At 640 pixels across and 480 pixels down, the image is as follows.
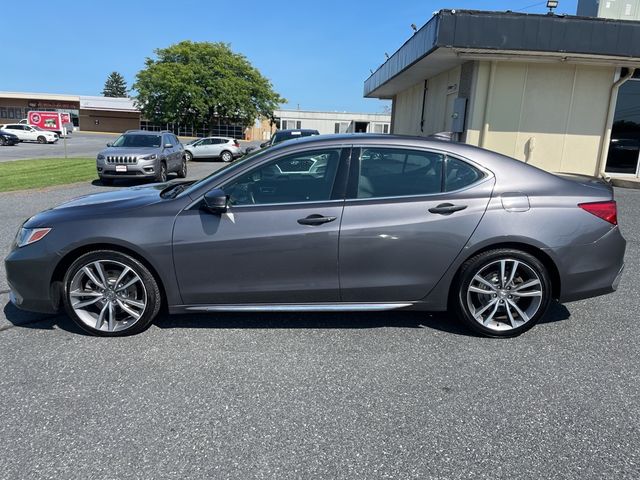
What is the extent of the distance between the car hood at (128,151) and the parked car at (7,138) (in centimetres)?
3470

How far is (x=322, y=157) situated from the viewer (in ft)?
12.3

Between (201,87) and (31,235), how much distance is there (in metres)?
48.1

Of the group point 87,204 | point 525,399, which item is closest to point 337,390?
point 525,399

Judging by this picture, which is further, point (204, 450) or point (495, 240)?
point (495, 240)

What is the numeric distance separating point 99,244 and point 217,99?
47.4 meters

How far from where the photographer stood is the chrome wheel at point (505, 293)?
12.2ft

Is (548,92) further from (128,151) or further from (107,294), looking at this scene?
(107,294)

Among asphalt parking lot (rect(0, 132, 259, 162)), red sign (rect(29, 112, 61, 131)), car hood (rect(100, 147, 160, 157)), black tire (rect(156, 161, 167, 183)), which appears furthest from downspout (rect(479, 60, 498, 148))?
red sign (rect(29, 112, 61, 131))

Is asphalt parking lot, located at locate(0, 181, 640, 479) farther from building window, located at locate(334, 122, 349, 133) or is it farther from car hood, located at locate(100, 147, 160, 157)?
building window, located at locate(334, 122, 349, 133)

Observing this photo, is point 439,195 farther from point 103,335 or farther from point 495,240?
point 103,335

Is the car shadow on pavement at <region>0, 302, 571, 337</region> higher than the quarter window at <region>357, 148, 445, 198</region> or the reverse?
the reverse

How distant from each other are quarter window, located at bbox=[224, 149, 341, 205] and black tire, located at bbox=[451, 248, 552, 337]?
1292 millimetres

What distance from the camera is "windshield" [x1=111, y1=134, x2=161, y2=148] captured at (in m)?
14.0

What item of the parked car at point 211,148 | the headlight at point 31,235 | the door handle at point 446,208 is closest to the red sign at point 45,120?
the parked car at point 211,148
